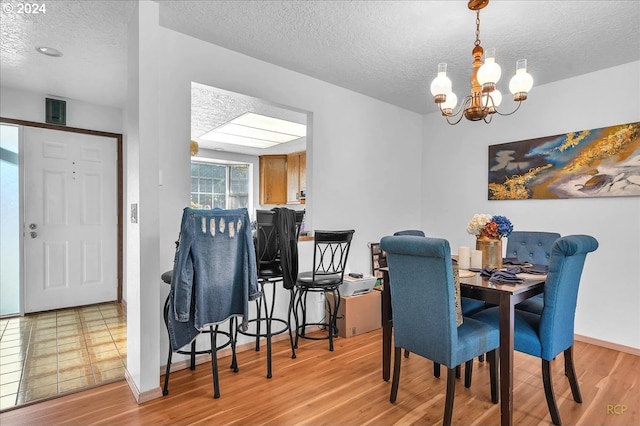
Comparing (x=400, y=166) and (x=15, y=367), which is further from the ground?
(x=400, y=166)

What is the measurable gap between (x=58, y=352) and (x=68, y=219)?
185 cm

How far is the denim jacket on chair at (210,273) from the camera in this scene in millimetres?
1967

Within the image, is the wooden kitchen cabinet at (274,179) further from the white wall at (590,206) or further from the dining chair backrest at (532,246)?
the dining chair backrest at (532,246)

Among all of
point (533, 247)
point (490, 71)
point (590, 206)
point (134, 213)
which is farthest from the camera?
point (590, 206)

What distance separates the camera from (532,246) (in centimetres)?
277

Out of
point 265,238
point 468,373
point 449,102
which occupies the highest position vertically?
point 449,102

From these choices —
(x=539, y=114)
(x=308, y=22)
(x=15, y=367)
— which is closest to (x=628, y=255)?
(x=539, y=114)

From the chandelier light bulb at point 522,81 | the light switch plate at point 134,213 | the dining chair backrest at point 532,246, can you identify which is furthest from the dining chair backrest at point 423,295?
the light switch plate at point 134,213

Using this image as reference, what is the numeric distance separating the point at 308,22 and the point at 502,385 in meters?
2.62

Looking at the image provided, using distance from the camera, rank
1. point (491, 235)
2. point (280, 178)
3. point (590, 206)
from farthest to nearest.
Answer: point (280, 178)
point (590, 206)
point (491, 235)

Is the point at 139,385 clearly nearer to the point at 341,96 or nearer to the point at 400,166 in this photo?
the point at 341,96

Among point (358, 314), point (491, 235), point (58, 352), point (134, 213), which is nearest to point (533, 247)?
point (491, 235)

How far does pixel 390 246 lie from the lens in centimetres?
190

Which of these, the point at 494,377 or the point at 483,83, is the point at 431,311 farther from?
the point at 483,83
